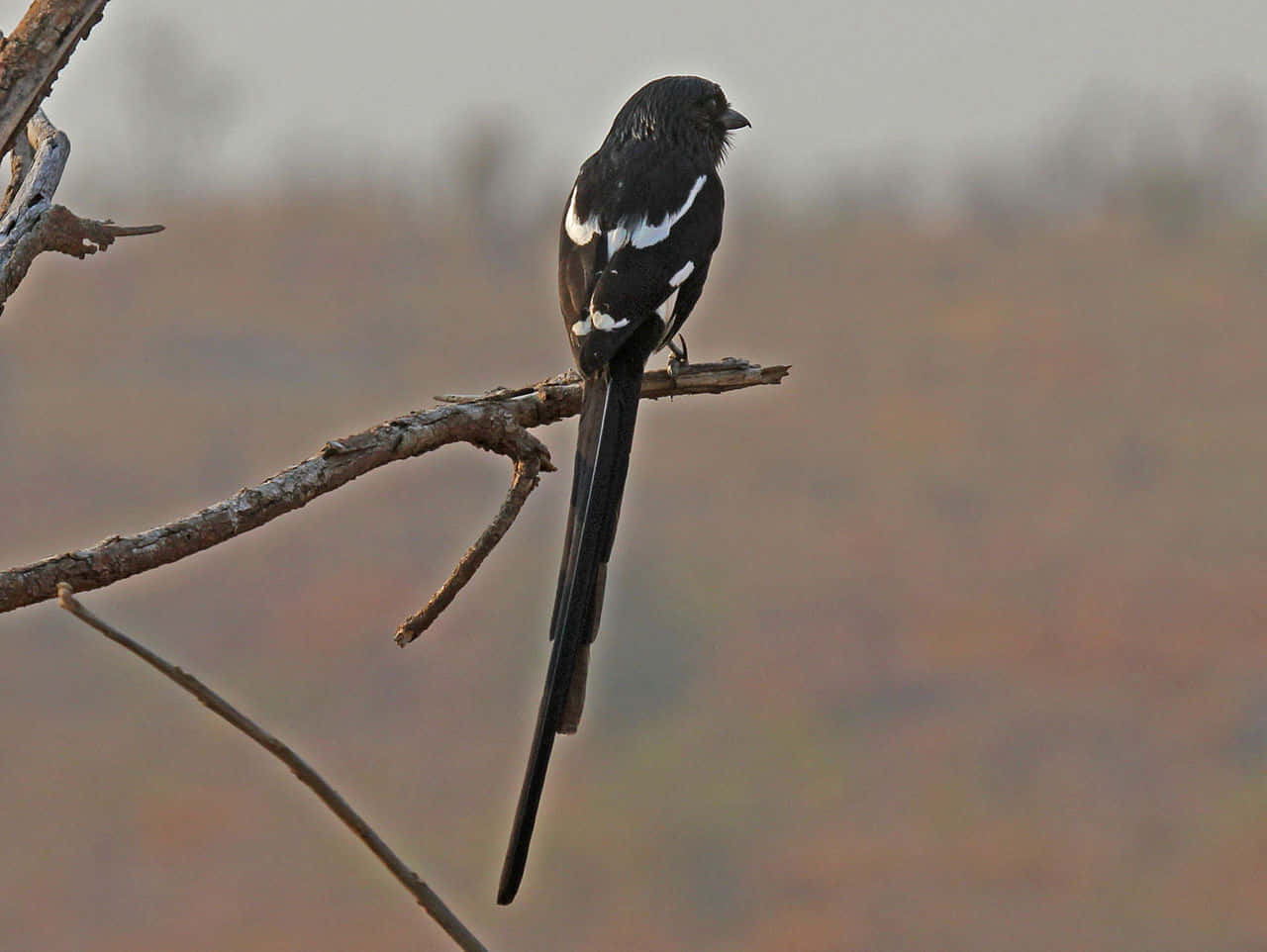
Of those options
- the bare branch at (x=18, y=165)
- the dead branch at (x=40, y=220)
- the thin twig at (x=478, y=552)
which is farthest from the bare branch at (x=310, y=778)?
the bare branch at (x=18, y=165)

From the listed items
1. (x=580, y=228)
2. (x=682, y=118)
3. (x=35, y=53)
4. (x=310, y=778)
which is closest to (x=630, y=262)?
(x=580, y=228)

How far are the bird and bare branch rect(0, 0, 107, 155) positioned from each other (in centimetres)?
100

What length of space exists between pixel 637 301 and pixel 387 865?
1.96 meters

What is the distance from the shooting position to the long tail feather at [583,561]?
2.25m

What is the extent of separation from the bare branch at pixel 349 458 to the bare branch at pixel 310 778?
67cm

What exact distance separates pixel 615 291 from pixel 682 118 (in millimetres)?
936

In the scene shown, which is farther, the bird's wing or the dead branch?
the bird's wing

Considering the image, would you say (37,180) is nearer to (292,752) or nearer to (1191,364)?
(292,752)

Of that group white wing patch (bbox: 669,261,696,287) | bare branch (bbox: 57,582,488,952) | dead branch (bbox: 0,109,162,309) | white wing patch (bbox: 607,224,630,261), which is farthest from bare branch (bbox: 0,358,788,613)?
bare branch (bbox: 57,582,488,952)

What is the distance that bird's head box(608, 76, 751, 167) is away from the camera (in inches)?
165

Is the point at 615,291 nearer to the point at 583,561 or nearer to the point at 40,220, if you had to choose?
the point at 583,561

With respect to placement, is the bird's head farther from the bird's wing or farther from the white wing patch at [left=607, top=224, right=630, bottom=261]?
the white wing patch at [left=607, top=224, right=630, bottom=261]

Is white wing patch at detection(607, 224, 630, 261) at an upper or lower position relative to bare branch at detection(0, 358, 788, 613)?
upper

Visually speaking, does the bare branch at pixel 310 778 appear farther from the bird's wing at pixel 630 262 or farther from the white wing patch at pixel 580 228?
the white wing patch at pixel 580 228
